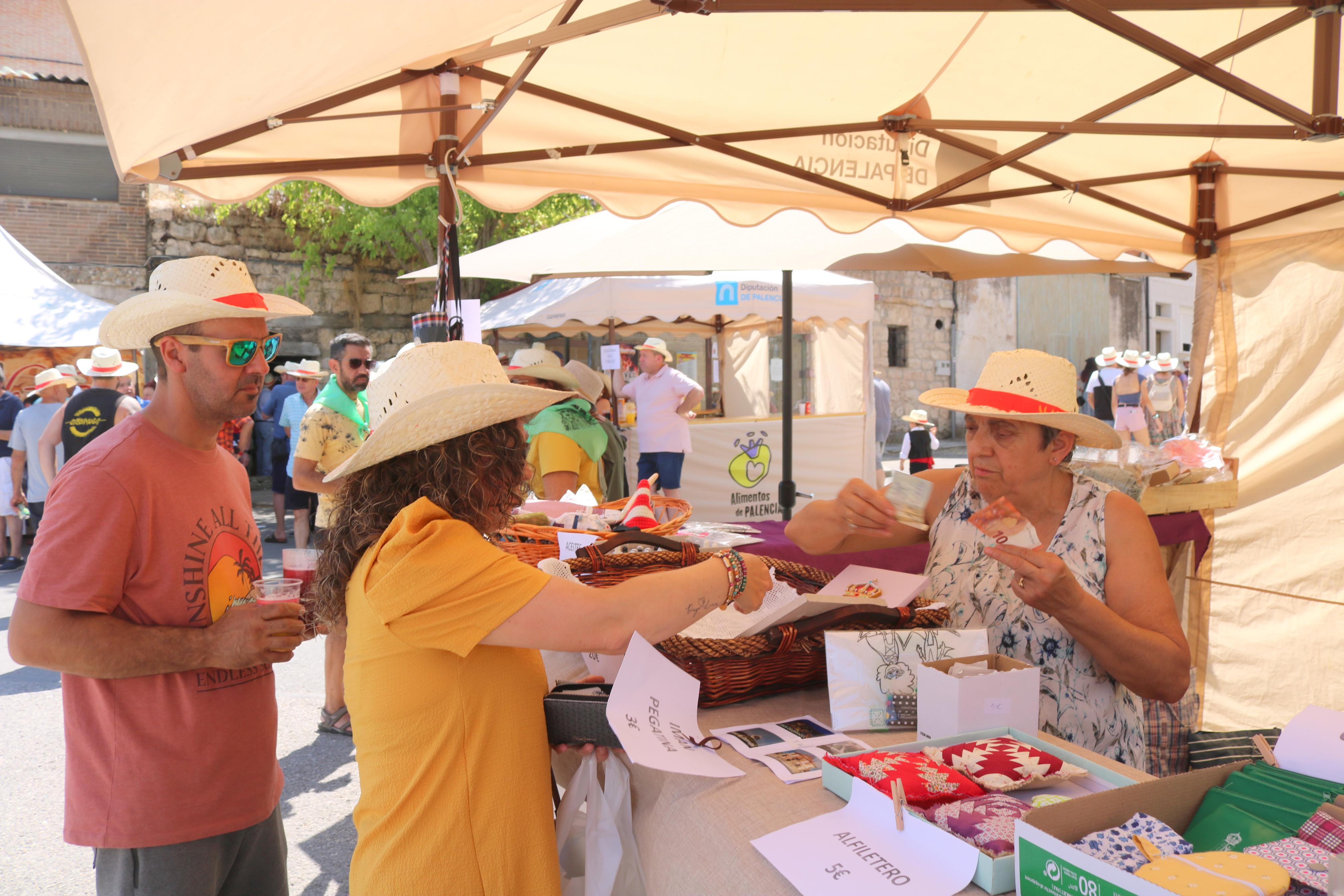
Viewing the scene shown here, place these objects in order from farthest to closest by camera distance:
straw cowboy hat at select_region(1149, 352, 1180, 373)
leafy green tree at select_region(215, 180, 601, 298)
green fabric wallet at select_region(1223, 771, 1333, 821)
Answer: leafy green tree at select_region(215, 180, 601, 298)
straw cowboy hat at select_region(1149, 352, 1180, 373)
green fabric wallet at select_region(1223, 771, 1333, 821)

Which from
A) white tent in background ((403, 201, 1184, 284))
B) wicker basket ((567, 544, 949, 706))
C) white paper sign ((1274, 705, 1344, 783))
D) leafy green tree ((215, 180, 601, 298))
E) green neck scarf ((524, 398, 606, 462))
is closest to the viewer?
white paper sign ((1274, 705, 1344, 783))

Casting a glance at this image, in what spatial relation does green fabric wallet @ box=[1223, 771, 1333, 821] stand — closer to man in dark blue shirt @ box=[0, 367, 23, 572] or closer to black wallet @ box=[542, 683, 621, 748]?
black wallet @ box=[542, 683, 621, 748]

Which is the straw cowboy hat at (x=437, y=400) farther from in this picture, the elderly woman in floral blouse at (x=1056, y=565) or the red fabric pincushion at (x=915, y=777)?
the elderly woman in floral blouse at (x=1056, y=565)

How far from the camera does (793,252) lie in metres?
Result: 5.08

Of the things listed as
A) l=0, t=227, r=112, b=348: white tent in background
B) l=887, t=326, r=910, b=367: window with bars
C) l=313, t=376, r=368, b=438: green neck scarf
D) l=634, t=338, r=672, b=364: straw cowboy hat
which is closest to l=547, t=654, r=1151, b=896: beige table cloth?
l=313, t=376, r=368, b=438: green neck scarf

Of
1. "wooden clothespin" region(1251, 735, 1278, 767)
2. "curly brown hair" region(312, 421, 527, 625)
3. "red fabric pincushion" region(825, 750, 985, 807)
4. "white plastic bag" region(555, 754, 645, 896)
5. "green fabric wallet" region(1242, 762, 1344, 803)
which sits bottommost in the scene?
"white plastic bag" region(555, 754, 645, 896)

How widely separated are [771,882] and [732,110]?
10.3 feet

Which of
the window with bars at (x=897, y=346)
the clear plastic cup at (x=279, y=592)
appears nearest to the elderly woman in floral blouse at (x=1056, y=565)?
the clear plastic cup at (x=279, y=592)

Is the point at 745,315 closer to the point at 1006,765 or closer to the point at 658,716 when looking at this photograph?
the point at 658,716

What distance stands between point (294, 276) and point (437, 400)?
16690 mm

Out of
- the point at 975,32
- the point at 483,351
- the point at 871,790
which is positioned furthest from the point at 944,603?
the point at 975,32

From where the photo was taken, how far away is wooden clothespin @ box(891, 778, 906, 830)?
1284 mm

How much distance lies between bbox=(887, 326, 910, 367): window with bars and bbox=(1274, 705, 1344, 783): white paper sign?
2293 cm

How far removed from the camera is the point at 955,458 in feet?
64.8
